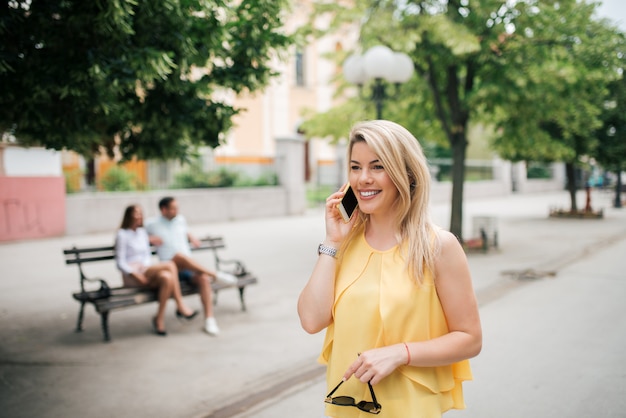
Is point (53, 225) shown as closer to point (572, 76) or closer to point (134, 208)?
point (134, 208)

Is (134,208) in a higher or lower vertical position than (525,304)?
higher

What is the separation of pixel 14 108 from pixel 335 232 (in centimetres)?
323

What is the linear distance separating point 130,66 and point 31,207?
10.6 metres

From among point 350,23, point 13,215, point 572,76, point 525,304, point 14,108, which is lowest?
point 525,304

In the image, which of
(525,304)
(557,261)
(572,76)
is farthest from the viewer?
(557,261)

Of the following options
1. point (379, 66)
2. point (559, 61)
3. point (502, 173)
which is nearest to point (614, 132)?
point (559, 61)

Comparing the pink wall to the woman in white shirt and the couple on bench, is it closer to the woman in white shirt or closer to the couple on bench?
the couple on bench

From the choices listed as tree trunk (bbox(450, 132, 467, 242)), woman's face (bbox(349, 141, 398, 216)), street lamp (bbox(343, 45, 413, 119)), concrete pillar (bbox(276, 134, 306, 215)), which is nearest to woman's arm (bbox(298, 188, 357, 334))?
woman's face (bbox(349, 141, 398, 216))

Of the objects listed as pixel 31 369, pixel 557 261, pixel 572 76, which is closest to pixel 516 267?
pixel 557 261

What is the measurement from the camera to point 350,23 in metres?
11.2

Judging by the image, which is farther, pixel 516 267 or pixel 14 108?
pixel 516 267

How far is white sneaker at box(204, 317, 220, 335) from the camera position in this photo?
6.15m

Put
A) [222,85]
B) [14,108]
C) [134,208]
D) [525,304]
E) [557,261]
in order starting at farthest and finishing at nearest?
[557,261] < [525,304] < [134,208] < [222,85] < [14,108]

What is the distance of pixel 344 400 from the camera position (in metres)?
2.03
